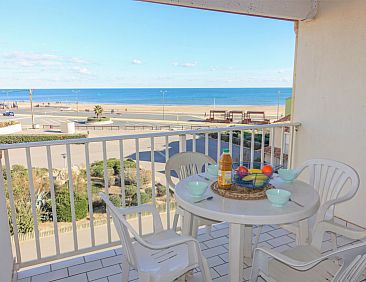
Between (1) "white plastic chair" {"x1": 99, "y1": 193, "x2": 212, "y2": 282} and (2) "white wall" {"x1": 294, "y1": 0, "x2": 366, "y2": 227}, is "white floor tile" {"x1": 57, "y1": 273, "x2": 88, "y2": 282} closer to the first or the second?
(1) "white plastic chair" {"x1": 99, "y1": 193, "x2": 212, "y2": 282}

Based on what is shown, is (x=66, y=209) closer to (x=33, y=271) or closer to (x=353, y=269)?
(x=33, y=271)

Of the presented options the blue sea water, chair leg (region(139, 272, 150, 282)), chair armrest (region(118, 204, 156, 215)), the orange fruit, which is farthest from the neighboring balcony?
the blue sea water

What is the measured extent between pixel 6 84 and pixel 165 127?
2236 centimetres

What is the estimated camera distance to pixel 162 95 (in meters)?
44.2

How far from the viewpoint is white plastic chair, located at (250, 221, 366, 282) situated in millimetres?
1086

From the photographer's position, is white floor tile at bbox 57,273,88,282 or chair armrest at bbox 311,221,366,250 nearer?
chair armrest at bbox 311,221,366,250

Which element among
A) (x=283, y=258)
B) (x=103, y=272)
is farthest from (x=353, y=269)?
(x=103, y=272)

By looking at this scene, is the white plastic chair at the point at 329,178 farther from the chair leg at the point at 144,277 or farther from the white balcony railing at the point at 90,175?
the chair leg at the point at 144,277

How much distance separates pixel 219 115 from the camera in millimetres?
27203

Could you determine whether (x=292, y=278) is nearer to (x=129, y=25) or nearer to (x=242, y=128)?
(x=242, y=128)

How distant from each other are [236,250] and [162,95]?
143 feet

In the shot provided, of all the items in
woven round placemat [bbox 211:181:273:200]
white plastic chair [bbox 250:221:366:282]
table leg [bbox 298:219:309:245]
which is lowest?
table leg [bbox 298:219:309:245]

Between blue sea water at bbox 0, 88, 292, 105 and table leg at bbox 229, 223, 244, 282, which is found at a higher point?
blue sea water at bbox 0, 88, 292, 105

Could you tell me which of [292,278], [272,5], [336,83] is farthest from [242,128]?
[292,278]
